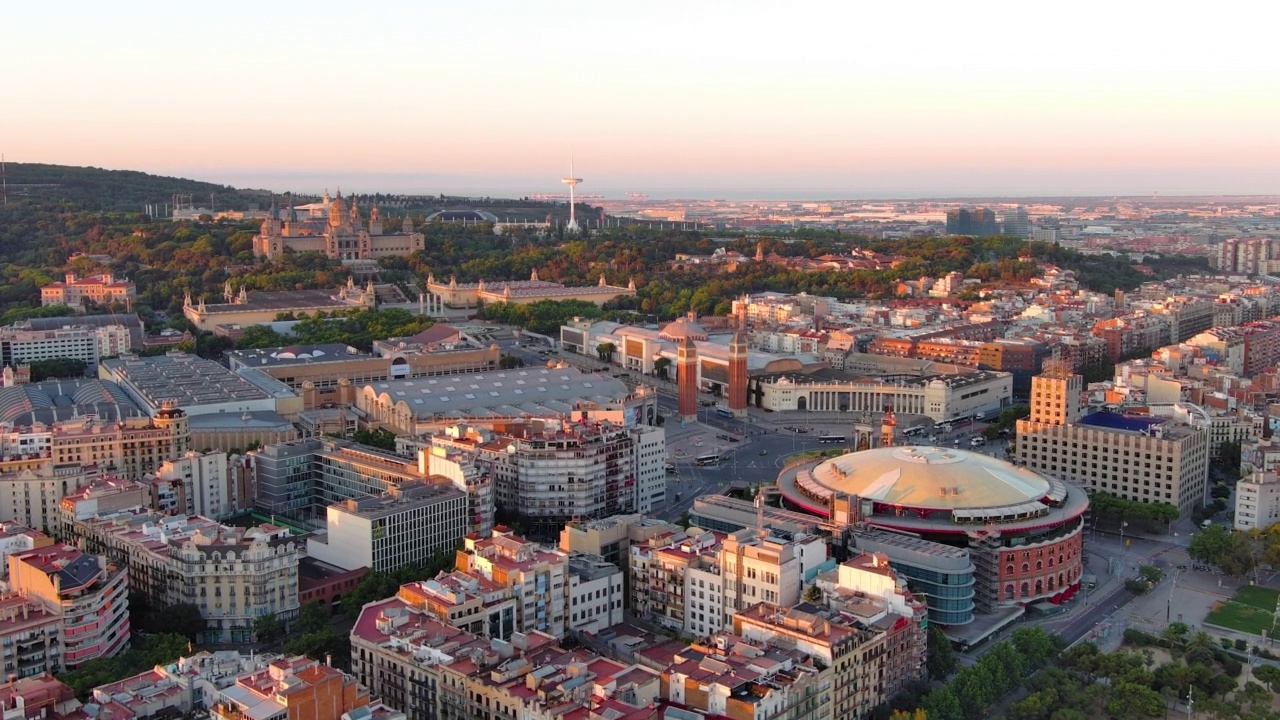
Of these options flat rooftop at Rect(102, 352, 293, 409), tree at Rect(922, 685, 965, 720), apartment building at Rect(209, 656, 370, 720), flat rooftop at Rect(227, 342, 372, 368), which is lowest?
tree at Rect(922, 685, 965, 720)

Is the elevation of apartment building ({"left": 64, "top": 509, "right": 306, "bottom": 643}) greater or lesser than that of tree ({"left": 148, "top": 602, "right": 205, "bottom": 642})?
greater

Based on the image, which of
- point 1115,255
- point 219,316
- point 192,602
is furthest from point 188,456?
point 1115,255

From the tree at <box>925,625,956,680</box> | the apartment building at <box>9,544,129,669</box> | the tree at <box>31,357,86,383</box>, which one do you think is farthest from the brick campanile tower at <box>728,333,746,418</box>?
the tree at <box>31,357,86,383</box>

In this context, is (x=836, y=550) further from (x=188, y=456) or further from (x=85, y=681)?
(x=188, y=456)

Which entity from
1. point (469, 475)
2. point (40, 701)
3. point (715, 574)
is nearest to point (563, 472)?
point (469, 475)

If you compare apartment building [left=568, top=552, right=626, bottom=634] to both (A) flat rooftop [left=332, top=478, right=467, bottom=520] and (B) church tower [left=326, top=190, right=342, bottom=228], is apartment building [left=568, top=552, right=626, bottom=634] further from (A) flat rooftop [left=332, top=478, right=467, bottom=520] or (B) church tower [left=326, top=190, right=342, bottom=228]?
(B) church tower [left=326, top=190, right=342, bottom=228]

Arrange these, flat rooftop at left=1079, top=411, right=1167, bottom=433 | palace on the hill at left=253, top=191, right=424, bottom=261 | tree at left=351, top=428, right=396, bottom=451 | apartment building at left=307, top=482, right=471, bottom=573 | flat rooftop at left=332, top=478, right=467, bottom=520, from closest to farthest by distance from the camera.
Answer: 1. apartment building at left=307, top=482, right=471, bottom=573
2. flat rooftop at left=332, top=478, right=467, bottom=520
3. flat rooftop at left=1079, top=411, right=1167, bottom=433
4. tree at left=351, top=428, right=396, bottom=451
5. palace on the hill at left=253, top=191, right=424, bottom=261

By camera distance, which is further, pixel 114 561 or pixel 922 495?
pixel 922 495

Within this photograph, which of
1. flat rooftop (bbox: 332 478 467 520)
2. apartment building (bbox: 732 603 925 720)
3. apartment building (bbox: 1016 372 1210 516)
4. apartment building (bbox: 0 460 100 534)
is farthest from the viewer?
apartment building (bbox: 1016 372 1210 516)
